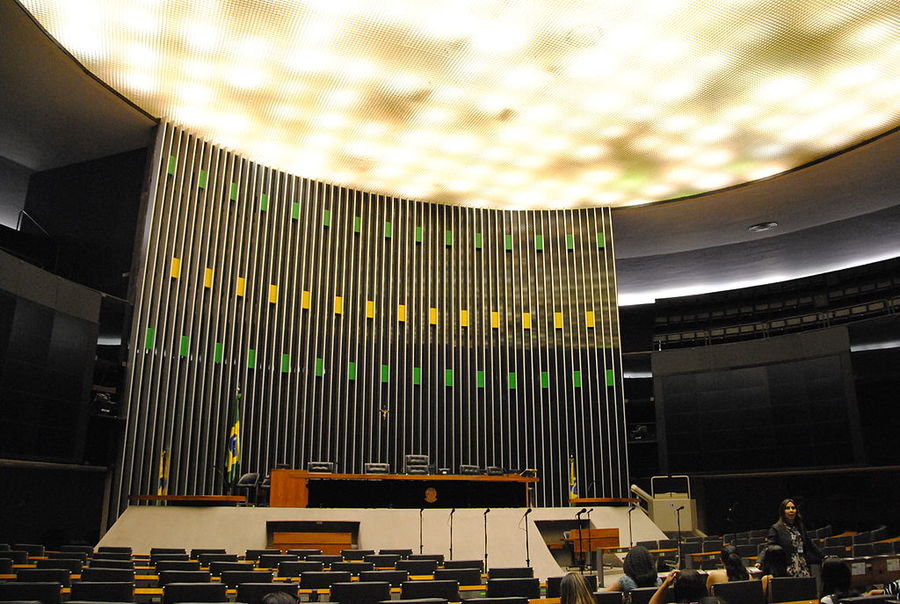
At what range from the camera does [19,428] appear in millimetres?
10742

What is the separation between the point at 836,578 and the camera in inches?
144

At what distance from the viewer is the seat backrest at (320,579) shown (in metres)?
5.50

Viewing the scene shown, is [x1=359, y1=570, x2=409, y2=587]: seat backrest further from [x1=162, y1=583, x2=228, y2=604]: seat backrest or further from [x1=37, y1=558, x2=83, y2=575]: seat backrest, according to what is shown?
[x1=37, y1=558, x2=83, y2=575]: seat backrest

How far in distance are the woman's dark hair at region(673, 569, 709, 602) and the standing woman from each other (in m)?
2.53

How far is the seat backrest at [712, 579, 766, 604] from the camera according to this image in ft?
14.4

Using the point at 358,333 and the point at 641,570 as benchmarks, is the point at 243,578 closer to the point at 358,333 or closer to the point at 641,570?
the point at 641,570

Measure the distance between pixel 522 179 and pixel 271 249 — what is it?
5722 millimetres

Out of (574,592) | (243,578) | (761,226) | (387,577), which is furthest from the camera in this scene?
(761,226)

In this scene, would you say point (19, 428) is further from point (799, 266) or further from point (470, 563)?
point (799, 266)

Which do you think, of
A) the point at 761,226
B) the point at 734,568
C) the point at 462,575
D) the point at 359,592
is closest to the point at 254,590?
the point at 359,592

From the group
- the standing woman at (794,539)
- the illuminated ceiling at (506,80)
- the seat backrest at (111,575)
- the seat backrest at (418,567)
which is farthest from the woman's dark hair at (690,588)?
the illuminated ceiling at (506,80)

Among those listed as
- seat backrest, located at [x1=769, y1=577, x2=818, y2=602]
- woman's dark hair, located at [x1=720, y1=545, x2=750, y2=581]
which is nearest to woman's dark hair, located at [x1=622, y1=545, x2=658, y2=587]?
woman's dark hair, located at [x1=720, y1=545, x2=750, y2=581]

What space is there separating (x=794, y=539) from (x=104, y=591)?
205 inches

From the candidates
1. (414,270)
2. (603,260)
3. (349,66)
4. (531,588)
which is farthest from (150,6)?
(603,260)
